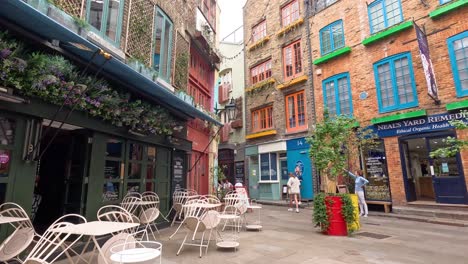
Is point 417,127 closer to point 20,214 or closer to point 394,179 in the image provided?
point 394,179

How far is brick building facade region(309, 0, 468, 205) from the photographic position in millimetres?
8992

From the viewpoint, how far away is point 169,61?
8.23 metres

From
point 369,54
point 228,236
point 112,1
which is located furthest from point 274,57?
point 228,236

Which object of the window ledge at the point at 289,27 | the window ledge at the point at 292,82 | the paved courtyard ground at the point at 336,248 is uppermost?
the window ledge at the point at 289,27

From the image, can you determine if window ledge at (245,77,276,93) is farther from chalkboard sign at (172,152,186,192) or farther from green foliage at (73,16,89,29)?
green foliage at (73,16,89,29)

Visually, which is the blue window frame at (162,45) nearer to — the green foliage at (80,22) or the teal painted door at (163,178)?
the teal painted door at (163,178)

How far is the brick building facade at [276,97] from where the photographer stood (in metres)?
14.3

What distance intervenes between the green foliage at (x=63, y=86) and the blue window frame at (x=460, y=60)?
10102mm

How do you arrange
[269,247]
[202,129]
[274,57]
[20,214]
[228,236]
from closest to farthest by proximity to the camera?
[20,214] < [269,247] < [228,236] < [202,129] < [274,57]

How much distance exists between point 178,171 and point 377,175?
795 cm

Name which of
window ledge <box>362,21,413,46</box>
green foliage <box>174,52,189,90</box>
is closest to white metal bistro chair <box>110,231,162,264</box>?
green foliage <box>174,52,189,90</box>

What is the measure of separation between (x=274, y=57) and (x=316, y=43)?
306 cm

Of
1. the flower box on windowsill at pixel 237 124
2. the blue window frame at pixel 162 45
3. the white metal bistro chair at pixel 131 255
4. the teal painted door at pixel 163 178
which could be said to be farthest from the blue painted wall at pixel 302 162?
the white metal bistro chair at pixel 131 255

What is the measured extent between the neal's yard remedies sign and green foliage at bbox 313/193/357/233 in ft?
17.2
